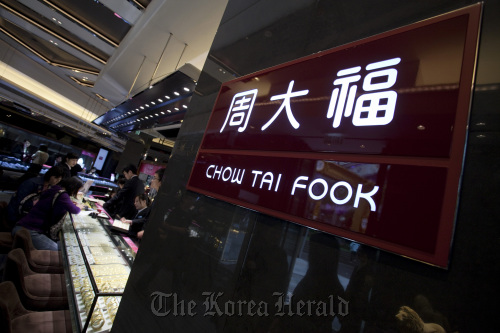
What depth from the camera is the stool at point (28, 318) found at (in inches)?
63.9

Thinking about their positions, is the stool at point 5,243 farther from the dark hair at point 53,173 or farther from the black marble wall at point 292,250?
the black marble wall at point 292,250

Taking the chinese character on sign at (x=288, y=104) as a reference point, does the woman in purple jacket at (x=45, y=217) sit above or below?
below

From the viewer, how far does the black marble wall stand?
2.01 feet

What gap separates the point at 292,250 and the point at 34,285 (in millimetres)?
2674

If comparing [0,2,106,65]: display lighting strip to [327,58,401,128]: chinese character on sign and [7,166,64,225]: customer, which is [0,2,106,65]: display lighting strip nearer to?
[7,166,64,225]: customer

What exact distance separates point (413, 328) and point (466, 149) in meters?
0.51

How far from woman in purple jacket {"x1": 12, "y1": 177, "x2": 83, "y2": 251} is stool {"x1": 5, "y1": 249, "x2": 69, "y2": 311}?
0.77 metres

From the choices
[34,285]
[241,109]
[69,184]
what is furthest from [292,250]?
[69,184]

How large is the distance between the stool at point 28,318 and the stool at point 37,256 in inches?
32.0

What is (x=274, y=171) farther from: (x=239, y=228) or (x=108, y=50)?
(x=108, y=50)

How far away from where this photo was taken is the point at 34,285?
7.25 ft

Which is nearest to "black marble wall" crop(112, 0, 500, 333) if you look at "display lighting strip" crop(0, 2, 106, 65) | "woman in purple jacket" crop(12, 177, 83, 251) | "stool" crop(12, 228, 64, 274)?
"stool" crop(12, 228, 64, 274)

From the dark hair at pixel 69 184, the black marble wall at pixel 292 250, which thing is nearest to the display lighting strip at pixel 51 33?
the dark hair at pixel 69 184

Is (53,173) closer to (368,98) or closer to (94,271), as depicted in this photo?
(94,271)
